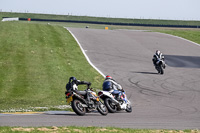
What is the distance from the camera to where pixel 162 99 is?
19203mm

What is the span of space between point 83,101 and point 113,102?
1.66 metres

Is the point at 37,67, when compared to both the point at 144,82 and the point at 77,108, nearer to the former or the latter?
the point at 144,82

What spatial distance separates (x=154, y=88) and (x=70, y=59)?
10124 millimetres

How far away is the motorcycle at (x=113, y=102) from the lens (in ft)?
48.3

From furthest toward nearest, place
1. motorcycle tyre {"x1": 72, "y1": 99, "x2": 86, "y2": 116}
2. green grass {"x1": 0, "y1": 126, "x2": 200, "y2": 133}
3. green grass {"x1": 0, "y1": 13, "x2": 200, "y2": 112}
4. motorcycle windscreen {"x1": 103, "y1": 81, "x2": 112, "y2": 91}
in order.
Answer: green grass {"x1": 0, "y1": 13, "x2": 200, "y2": 112} < motorcycle windscreen {"x1": 103, "y1": 81, "x2": 112, "y2": 91} < motorcycle tyre {"x1": 72, "y1": 99, "x2": 86, "y2": 116} < green grass {"x1": 0, "y1": 126, "x2": 200, "y2": 133}

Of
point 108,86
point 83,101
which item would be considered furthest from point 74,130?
point 108,86

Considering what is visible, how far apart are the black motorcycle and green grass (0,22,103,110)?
3.58m

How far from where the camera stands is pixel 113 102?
1495 cm

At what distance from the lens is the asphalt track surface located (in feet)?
40.4

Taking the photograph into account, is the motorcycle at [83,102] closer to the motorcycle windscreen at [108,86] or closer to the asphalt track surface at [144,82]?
the asphalt track surface at [144,82]

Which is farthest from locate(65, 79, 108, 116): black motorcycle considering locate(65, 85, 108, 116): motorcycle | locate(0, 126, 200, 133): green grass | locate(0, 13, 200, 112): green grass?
locate(0, 13, 200, 112): green grass

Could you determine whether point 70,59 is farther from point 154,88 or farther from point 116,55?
point 154,88

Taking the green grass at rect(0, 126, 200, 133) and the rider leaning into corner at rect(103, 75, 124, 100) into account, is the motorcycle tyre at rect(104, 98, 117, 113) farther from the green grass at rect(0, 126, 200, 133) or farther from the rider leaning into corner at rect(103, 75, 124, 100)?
the green grass at rect(0, 126, 200, 133)

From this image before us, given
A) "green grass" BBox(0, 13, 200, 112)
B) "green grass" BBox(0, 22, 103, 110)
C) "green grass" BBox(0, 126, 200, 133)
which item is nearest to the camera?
"green grass" BBox(0, 126, 200, 133)
